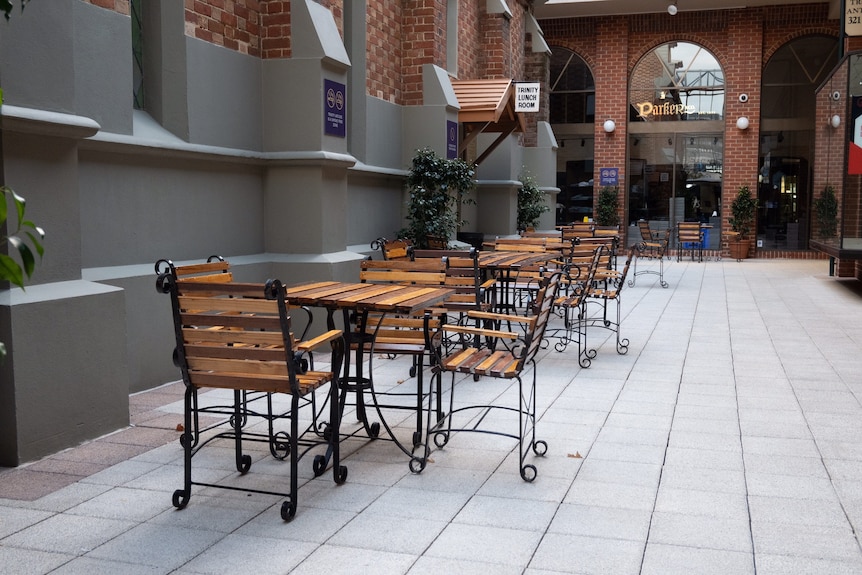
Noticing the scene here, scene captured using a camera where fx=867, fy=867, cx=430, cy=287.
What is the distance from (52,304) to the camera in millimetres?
4707

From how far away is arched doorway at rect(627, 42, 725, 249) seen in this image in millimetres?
23141

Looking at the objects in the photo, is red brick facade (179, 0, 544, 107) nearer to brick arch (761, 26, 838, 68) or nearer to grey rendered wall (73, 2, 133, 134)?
grey rendered wall (73, 2, 133, 134)

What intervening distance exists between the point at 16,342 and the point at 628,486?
3.22 m

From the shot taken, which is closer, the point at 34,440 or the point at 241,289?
the point at 241,289

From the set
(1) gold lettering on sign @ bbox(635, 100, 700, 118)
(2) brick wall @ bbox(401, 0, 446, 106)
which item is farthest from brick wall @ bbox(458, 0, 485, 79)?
(1) gold lettering on sign @ bbox(635, 100, 700, 118)

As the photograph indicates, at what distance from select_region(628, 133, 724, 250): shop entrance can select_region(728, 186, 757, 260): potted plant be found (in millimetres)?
641

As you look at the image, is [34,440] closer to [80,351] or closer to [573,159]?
[80,351]

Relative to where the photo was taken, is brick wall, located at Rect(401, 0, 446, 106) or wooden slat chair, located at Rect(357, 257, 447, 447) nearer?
wooden slat chair, located at Rect(357, 257, 447, 447)

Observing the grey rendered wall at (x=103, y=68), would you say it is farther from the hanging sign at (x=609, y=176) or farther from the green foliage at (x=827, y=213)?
Answer: the hanging sign at (x=609, y=176)

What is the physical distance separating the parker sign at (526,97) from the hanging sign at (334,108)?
583 centimetres

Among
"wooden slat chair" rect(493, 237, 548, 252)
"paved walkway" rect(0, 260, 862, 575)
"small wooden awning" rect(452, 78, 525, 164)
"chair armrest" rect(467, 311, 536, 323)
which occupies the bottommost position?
"paved walkway" rect(0, 260, 862, 575)

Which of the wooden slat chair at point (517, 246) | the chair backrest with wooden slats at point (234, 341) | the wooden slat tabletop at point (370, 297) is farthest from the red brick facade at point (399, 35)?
the chair backrest with wooden slats at point (234, 341)

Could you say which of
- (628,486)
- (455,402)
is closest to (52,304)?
(455,402)

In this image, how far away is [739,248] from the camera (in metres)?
22.2
